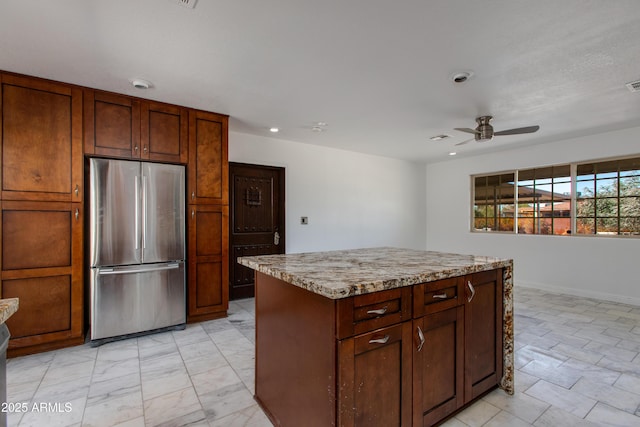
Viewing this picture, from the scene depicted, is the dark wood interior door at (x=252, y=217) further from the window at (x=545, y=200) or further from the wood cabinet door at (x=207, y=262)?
the window at (x=545, y=200)

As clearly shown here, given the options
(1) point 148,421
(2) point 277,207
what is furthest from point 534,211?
(1) point 148,421

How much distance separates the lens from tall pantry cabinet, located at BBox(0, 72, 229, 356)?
2549mm

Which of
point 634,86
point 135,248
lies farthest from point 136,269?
point 634,86

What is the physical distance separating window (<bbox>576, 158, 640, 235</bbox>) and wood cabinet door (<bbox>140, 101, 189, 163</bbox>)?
5832 mm

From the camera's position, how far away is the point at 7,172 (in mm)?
2531

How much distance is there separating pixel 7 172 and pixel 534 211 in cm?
701

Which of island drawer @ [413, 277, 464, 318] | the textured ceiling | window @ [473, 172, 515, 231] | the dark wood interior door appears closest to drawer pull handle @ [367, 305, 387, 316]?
island drawer @ [413, 277, 464, 318]

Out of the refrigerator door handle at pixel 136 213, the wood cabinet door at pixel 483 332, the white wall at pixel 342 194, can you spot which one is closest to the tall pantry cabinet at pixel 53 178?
the refrigerator door handle at pixel 136 213

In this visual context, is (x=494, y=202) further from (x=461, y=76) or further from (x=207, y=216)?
(x=207, y=216)

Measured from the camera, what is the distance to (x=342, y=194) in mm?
5535

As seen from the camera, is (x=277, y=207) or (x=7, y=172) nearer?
(x=7, y=172)

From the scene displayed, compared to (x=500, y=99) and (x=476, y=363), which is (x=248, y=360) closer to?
(x=476, y=363)

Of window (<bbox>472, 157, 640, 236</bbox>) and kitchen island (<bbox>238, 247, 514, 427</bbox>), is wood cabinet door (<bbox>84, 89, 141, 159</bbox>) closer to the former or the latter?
kitchen island (<bbox>238, 247, 514, 427</bbox>)

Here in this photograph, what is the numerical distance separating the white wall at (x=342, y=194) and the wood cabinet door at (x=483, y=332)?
3.34 meters
